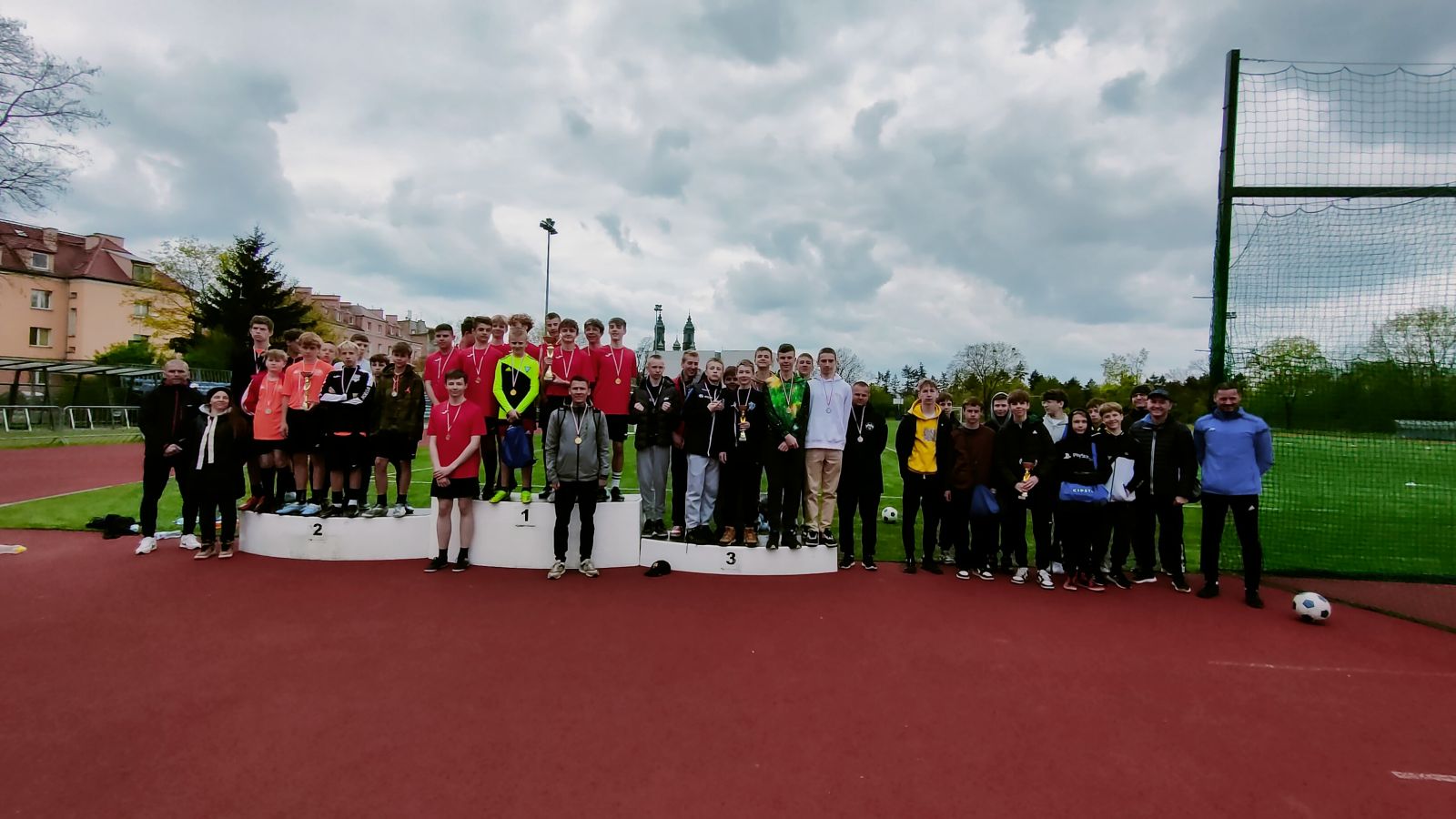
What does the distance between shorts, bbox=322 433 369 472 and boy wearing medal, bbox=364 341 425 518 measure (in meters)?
0.13

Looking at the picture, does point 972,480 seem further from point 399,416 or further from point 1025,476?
point 399,416

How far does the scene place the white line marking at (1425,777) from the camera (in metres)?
3.04

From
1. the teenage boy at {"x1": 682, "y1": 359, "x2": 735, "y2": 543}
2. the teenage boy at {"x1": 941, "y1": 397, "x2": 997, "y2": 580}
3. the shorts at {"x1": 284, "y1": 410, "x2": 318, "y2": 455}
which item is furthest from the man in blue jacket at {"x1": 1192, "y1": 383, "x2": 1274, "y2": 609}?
the shorts at {"x1": 284, "y1": 410, "x2": 318, "y2": 455}

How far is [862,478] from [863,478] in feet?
0.04

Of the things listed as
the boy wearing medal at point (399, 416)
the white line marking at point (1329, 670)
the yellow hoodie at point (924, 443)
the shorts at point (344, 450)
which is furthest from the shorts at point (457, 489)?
the white line marking at point (1329, 670)

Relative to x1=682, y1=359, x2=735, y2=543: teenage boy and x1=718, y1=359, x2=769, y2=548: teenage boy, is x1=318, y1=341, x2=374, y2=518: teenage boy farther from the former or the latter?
x1=718, y1=359, x2=769, y2=548: teenage boy

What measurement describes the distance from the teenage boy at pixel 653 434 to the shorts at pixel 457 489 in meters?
1.67

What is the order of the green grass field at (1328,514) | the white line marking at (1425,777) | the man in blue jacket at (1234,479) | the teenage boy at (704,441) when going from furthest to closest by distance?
the green grass field at (1328,514) < the teenage boy at (704,441) < the man in blue jacket at (1234,479) < the white line marking at (1425,777)

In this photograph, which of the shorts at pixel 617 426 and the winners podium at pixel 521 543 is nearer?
the winners podium at pixel 521 543

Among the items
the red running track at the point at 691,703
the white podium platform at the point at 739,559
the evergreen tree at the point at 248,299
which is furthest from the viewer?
the evergreen tree at the point at 248,299

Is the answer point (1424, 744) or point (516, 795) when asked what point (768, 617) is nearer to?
point (516, 795)

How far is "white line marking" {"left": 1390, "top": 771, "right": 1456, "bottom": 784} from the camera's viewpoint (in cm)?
304

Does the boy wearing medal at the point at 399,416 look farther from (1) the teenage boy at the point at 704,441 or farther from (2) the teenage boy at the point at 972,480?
(2) the teenage boy at the point at 972,480

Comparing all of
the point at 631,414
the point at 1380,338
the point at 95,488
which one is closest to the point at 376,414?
the point at 631,414
